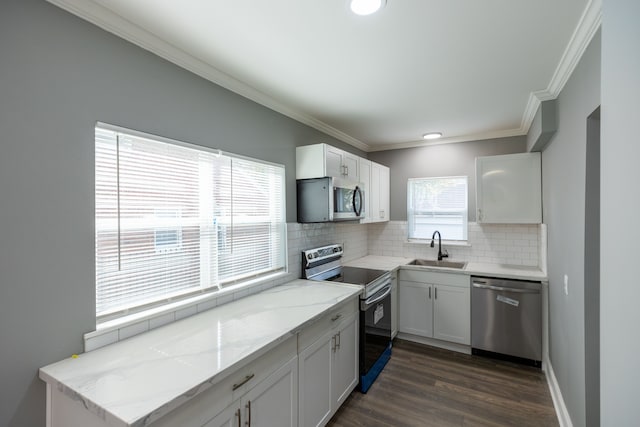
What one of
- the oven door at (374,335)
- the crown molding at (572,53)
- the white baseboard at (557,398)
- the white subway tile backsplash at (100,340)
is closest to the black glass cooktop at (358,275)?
the oven door at (374,335)

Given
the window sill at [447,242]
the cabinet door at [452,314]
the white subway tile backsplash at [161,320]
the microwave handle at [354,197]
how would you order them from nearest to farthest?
the white subway tile backsplash at [161,320]
the microwave handle at [354,197]
the cabinet door at [452,314]
the window sill at [447,242]

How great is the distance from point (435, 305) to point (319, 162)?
2.14 meters

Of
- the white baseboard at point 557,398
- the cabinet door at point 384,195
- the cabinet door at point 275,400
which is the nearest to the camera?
the cabinet door at point 275,400

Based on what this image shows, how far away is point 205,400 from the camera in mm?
1193

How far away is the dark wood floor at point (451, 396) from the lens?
87.1 inches

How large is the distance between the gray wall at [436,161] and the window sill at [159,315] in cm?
263

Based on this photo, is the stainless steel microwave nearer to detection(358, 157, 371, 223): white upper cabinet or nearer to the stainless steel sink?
detection(358, 157, 371, 223): white upper cabinet

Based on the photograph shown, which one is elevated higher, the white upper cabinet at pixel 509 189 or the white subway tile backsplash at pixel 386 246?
the white upper cabinet at pixel 509 189

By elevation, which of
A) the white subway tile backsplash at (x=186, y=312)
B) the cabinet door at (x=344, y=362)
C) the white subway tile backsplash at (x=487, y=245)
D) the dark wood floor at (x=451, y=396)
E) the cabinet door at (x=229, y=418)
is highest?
the white subway tile backsplash at (x=487, y=245)

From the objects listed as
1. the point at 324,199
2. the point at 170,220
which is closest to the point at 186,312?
the point at 170,220

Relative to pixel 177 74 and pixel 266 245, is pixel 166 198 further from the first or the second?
pixel 266 245

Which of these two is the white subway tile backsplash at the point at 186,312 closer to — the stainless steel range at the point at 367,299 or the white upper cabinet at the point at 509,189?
the stainless steel range at the point at 367,299

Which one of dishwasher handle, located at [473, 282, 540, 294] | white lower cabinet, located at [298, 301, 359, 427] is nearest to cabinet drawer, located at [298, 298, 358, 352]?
white lower cabinet, located at [298, 301, 359, 427]

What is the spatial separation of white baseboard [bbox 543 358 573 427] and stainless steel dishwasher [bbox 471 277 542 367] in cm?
22
